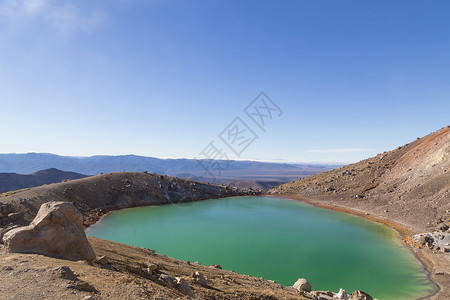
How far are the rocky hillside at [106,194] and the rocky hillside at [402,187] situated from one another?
70.5 ft

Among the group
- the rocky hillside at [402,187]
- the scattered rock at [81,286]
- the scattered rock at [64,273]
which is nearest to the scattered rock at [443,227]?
the rocky hillside at [402,187]

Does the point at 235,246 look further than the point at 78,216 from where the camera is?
Yes

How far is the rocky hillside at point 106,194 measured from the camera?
26.5 metres

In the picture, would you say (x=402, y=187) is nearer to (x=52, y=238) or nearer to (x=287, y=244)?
(x=287, y=244)

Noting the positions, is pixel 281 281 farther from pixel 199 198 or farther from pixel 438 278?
pixel 199 198

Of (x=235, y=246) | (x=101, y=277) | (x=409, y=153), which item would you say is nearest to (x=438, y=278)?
(x=235, y=246)

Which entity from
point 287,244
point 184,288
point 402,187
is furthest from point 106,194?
point 402,187

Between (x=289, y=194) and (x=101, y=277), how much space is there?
4889 centimetres

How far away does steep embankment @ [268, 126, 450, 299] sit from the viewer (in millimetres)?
18650

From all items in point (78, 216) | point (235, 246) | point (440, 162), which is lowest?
point (235, 246)

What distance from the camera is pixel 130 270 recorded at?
7.19m

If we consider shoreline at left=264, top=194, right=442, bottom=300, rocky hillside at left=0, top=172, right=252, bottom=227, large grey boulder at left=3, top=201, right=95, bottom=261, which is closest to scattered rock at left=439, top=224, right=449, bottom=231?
shoreline at left=264, top=194, right=442, bottom=300

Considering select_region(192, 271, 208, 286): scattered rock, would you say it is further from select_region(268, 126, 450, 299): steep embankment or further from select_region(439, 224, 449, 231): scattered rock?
select_region(439, 224, 449, 231): scattered rock

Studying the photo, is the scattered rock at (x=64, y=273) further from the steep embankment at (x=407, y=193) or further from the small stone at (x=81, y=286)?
the steep embankment at (x=407, y=193)
